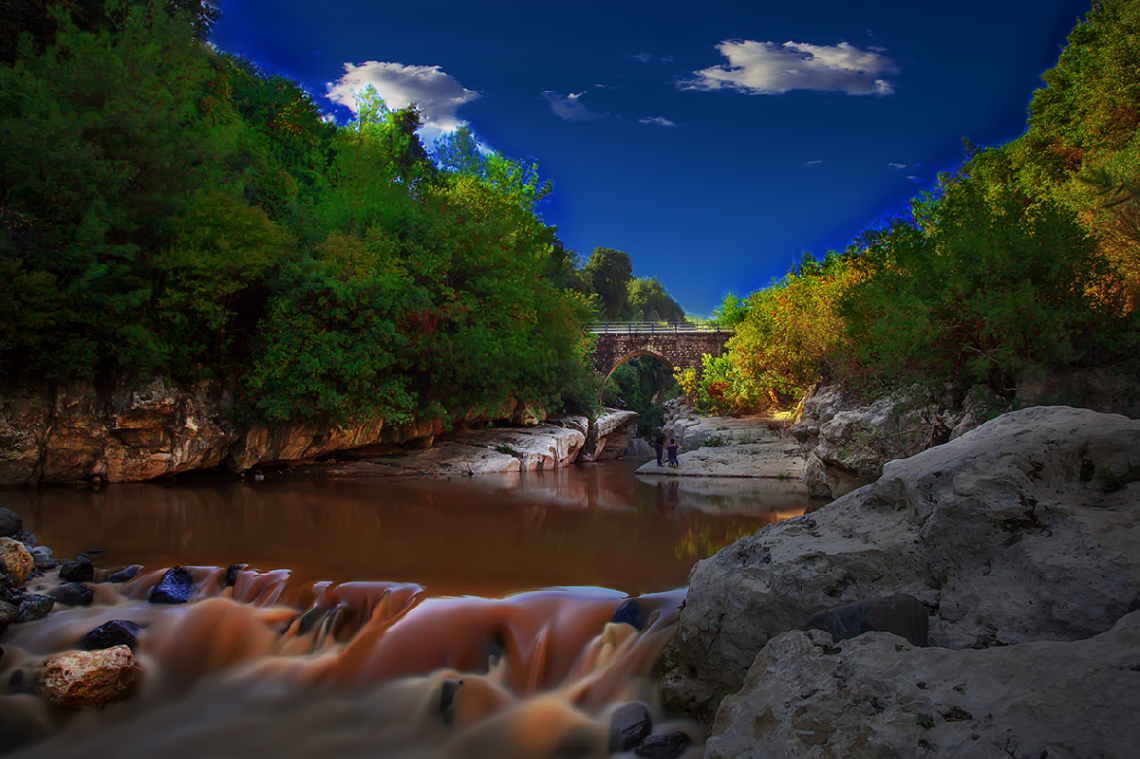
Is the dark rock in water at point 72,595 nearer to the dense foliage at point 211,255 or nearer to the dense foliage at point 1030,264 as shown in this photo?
the dense foliage at point 211,255

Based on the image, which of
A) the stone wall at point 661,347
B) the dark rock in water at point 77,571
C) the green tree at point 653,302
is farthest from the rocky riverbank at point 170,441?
the green tree at point 653,302

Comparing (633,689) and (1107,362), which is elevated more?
(1107,362)

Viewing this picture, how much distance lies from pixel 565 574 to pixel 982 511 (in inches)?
183

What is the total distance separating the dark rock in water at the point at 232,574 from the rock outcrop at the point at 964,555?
16.0 feet

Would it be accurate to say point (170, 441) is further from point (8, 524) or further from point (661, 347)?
point (661, 347)

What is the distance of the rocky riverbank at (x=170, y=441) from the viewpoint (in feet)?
43.8

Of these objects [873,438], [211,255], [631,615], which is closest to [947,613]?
[631,615]

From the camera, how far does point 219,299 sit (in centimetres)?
1560

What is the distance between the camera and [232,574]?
6965 mm

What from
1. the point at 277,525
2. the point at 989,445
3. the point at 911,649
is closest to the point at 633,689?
the point at 911,649

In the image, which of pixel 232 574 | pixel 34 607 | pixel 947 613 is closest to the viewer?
pixel 947 613

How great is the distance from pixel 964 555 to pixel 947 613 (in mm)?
419

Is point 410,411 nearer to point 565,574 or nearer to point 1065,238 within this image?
point 565,574

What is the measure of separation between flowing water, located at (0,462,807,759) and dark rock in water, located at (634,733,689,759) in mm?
84
